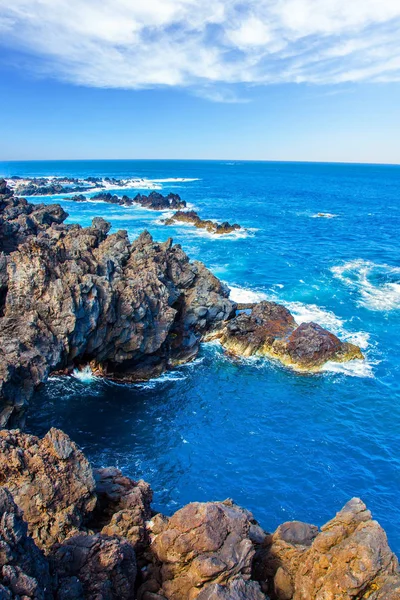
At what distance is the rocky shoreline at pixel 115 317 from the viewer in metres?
34.3

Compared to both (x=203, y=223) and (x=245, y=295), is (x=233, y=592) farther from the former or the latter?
(x=203, y=223)

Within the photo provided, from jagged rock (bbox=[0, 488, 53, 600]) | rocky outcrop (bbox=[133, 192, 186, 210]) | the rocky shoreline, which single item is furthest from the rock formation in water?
rocky outcrop (bbox=[133, 192, 186, 210])

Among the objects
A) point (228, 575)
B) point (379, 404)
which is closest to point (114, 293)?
point (379, 404)

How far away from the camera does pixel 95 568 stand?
553 inches

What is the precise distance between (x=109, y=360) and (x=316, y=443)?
21435 mm

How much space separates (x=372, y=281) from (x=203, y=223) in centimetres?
5403

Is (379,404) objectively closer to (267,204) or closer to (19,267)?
(19,267)

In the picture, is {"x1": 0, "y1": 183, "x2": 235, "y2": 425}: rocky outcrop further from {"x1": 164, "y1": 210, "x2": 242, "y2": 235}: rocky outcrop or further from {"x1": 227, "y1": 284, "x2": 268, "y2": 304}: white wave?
{"x1": 164, "y1": 210, "x2": 242, "y2": 235}: rocky outcrop

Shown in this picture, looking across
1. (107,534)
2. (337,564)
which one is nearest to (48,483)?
(107,534)

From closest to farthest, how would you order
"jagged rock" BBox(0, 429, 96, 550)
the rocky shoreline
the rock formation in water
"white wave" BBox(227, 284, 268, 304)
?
1. the rock formation in water
2. "jagged rock" BBox(0, 429, 96, 550)
3. the rocky shoreline
4. "white wave" BBox(227, 284, 268, 304)

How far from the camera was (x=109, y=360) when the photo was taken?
147ft

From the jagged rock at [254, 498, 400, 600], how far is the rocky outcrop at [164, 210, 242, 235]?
9930cm

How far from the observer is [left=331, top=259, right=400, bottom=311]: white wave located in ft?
217

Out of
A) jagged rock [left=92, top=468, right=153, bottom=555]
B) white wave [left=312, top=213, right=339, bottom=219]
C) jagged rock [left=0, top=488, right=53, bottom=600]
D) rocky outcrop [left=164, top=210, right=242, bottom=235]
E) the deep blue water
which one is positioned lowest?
the deep blue water
